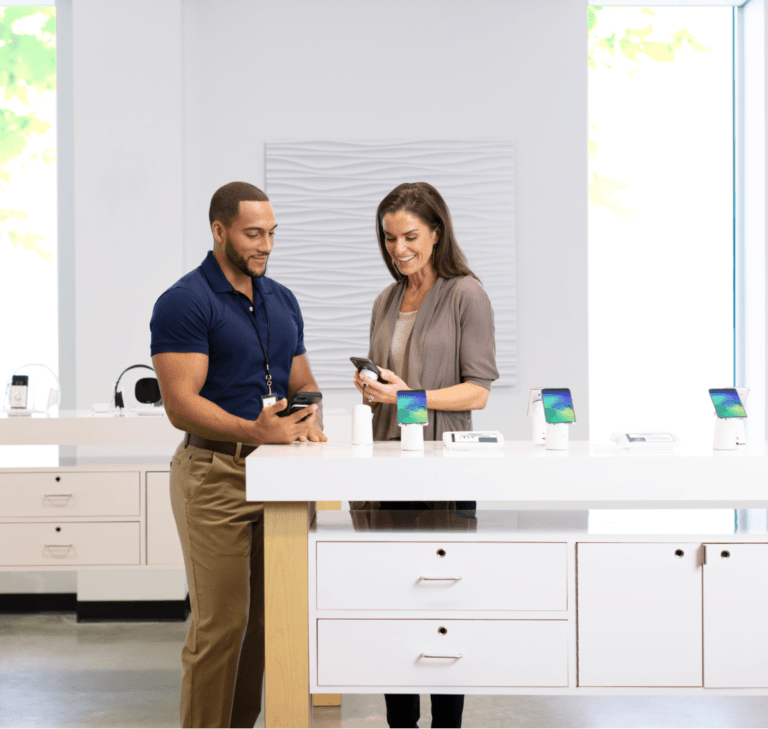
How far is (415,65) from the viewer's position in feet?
13.8

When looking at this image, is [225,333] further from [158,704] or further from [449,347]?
[158,704]

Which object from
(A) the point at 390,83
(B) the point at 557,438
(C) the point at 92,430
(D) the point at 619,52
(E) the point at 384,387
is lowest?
(C) the point at 92,430

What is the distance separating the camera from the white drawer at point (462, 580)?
1.69m

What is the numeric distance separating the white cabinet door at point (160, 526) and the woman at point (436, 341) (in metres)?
1.33

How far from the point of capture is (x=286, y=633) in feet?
5.52

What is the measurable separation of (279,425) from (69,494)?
67.7 inches

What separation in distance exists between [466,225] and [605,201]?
0.92m

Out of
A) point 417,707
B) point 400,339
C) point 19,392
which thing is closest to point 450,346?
point 400,339

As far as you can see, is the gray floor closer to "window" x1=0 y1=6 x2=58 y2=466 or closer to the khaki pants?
the khaki pants

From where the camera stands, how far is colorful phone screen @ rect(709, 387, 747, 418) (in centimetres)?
183

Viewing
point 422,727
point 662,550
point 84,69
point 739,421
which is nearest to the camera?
point 662,550

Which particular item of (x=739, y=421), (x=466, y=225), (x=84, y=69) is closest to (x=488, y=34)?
(x=466, y=225)

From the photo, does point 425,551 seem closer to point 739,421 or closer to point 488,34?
point 739,421

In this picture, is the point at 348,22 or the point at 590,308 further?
the point at 590,308
